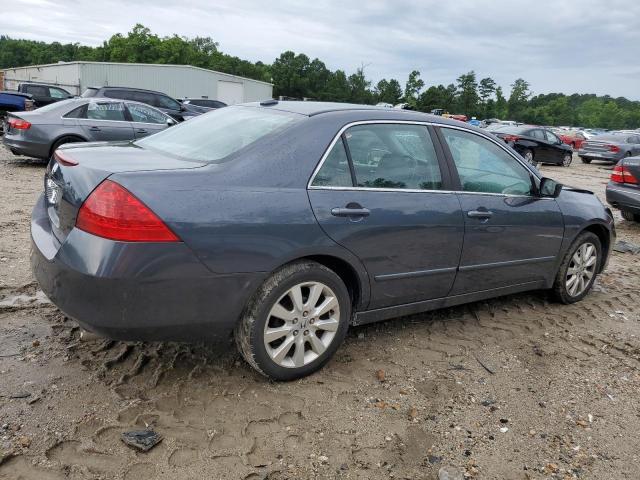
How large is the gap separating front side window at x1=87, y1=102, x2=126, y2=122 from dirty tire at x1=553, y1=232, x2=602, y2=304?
8713 millimetres

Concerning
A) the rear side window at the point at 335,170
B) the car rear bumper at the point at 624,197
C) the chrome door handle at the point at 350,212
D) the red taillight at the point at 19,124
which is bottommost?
the red taillight at the point at 19,124

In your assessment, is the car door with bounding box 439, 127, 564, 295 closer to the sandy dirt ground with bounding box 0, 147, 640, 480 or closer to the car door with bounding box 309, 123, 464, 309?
the car door with bounding box 309, 123, 464, 309

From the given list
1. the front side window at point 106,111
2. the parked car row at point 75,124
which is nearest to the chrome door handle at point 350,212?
the parked car row at point 75,124

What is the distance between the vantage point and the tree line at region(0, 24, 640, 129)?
248ft

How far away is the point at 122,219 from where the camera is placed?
2529 millimetres

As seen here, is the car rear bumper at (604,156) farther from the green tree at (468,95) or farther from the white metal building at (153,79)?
the green tree at (468,95)

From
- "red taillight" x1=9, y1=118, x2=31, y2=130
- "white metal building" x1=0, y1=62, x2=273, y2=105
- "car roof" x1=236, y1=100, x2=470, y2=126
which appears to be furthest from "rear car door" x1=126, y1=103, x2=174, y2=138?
"white metal building" x1=0, y1=62, x2=273, y2=105

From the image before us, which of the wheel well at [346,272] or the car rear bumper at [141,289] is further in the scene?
the wheel well at [346,272]

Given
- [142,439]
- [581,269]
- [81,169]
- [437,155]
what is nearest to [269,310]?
[142,439]

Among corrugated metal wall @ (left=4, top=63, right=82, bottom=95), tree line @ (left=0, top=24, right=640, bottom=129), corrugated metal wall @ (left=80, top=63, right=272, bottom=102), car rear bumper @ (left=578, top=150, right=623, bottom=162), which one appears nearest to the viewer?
car rear bumper @ (left=578, top=150, right=623, bottom=162)

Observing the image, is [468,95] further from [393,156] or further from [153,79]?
[393,156]

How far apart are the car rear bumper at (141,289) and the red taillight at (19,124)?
839 cm

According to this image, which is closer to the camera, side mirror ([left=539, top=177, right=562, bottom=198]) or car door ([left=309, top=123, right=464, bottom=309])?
car door ([left=309, top=123, right=464, bottom=309])

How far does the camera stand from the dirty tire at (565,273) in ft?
15.4
